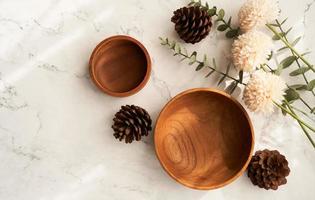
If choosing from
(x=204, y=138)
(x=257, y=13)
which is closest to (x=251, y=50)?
(x=257, y=13)

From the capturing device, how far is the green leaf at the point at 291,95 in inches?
36.6

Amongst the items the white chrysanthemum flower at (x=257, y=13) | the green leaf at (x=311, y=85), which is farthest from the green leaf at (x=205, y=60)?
the green leaf at (x=311, y=85)

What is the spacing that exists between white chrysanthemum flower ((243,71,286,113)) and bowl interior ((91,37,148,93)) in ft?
0.77

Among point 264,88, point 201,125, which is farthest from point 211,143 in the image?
point 264,88

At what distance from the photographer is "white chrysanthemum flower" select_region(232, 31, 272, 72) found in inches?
33.6

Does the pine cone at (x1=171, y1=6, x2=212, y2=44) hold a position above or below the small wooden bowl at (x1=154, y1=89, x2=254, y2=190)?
above

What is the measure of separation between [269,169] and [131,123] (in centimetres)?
32

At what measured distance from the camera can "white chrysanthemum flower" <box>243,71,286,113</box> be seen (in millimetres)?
846

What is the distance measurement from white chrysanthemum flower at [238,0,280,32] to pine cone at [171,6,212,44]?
8 cm

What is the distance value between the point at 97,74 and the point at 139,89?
0.34ft

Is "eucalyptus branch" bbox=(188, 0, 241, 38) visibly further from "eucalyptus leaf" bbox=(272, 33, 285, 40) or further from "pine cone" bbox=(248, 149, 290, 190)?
"pine cone" bbox=(248, 149, 290, 190)

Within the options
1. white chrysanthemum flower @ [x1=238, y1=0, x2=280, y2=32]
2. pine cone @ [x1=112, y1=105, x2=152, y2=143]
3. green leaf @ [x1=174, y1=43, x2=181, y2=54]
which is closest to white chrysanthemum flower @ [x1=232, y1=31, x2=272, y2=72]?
white chrysanthemum flower @ [x1=238, y1=0, x2=280, y2=32]

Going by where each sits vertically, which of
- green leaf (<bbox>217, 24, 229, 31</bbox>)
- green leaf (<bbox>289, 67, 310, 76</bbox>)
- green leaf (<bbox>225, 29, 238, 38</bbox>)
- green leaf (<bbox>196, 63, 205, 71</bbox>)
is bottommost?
green leaf (<bbox>196, 63, 205, 71</bbox>)

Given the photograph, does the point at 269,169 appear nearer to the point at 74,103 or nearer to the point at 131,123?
the point at 131,123
